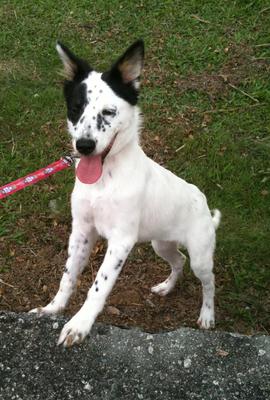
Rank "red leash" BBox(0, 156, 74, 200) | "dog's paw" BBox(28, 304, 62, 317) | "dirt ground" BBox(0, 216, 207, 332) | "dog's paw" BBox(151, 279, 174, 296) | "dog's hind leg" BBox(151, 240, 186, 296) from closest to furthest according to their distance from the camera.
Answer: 1. "dog's paw" BBox(28, 304, 62, 317)
2. "red leash" BBox(0, 156, 74, 200)
3. "dog's hind leg" BBox(151, 240, 186, 296)
4. "dirt ground" BBox(0, 216, 207, 332)
5. "dog's paw" BBox(151, 279, 174, 296)

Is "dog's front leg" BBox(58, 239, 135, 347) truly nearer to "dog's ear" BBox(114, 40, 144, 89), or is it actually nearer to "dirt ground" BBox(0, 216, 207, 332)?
"dog's ear" BBox(114, 40, 144, 89)

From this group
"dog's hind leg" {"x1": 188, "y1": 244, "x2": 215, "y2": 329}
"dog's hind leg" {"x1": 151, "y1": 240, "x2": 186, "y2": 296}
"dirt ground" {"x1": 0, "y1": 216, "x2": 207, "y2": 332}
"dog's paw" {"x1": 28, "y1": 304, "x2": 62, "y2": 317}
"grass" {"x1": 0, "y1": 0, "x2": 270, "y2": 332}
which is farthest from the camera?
"grass" {"x1": 0, "y1": 0, "x2": 270, "y2": 332}

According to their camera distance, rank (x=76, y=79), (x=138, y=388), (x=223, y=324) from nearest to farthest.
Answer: (x=138, y=388), (x=76, y=79), (x=223, y=324)

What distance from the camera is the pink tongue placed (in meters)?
3.03

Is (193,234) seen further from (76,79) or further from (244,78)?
(244,78)

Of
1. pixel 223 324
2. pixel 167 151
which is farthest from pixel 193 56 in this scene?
pixel 223 324

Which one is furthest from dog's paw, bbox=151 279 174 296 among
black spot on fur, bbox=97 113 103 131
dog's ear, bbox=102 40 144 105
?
black spot on fur, bbox=97 113 103 131

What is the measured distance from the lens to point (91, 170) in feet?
9.97

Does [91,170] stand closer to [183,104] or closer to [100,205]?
[100,205]

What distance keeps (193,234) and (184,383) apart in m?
1.20

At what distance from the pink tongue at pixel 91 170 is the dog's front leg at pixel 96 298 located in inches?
15.4

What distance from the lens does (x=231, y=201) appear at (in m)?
5.35

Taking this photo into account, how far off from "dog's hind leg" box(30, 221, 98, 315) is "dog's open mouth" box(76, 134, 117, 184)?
38cm

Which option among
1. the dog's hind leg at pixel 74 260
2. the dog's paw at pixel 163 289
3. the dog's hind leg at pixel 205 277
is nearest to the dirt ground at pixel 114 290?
the dog's paw at pixel 163 289
